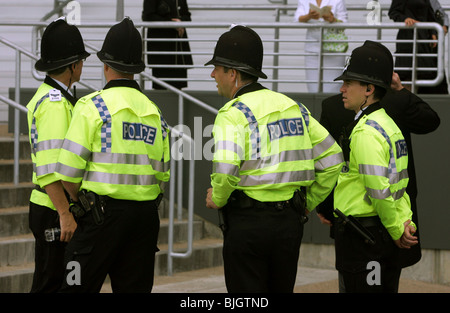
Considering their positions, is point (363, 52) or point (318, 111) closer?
point (363, 52)

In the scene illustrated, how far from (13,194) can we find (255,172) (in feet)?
14.9

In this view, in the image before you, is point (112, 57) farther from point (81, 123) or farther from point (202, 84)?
point (202, 84)

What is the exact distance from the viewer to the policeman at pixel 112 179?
5.10m

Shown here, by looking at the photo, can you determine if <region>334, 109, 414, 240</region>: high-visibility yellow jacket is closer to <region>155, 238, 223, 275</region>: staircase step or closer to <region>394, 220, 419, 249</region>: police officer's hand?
<region>394, 220, 419, 249</region>: police officer's hand

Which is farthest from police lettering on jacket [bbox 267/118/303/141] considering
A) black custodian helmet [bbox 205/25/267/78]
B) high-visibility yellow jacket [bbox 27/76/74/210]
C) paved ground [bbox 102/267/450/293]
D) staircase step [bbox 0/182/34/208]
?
staircase step [bbox 0/182/34/208]

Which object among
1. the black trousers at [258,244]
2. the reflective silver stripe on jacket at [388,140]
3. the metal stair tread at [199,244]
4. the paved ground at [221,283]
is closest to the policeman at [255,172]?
the black trousers at [258,244]

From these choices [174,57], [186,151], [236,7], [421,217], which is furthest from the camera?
[236,7]

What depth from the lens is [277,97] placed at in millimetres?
5148

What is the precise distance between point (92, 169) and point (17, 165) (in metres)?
4.23

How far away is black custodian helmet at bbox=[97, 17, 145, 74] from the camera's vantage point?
5.32 m

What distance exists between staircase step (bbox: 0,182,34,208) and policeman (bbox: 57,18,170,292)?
151 inches

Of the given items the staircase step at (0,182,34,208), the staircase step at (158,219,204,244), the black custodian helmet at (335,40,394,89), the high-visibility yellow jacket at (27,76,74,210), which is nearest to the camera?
the high-visibility yellow jacket at (27,76,74,210)
